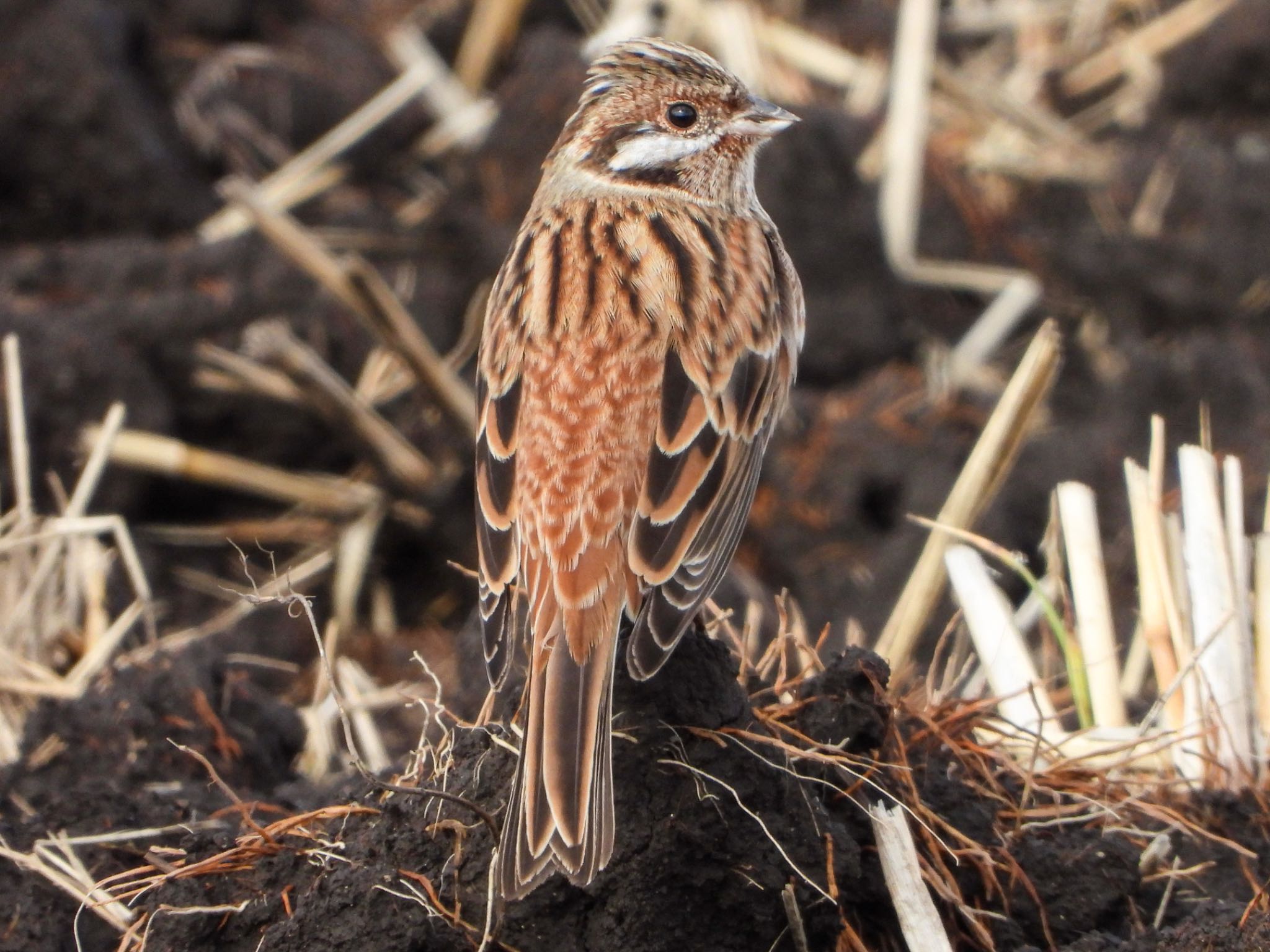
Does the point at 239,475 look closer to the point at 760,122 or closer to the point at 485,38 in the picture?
the point at 760,122

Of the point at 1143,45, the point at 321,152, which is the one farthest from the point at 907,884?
the point at 1143,45

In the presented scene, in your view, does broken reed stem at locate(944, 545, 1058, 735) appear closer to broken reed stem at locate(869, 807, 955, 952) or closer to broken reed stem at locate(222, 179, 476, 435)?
broken reed stem at locate(869, 807, 955, 952)

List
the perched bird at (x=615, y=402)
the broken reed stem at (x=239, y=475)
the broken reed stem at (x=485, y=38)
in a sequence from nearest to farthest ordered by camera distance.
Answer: the perched bird at (x=615, y=402)
the broken reed stem at (x=239, y=475)
the broken reed stem at (x=485, y=38)

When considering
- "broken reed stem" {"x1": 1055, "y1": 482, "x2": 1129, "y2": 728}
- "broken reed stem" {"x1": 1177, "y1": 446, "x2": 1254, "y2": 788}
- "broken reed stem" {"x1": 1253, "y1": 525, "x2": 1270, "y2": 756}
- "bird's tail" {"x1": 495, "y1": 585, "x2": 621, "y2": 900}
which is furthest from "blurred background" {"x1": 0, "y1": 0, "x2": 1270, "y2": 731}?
"bird's tail" {"x1": 495, "y1": 585, "x2": 621, "y2": 900}

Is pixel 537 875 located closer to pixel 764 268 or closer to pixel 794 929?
pixel 794 929

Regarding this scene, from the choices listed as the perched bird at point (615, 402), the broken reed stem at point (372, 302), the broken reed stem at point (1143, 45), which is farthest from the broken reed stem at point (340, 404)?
the broken reed stem at point (1143, 45)

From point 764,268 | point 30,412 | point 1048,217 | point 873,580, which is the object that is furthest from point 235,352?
point 1048,217

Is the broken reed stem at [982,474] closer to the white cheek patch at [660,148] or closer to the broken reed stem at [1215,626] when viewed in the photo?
the broken reed stem at [1215,626]
